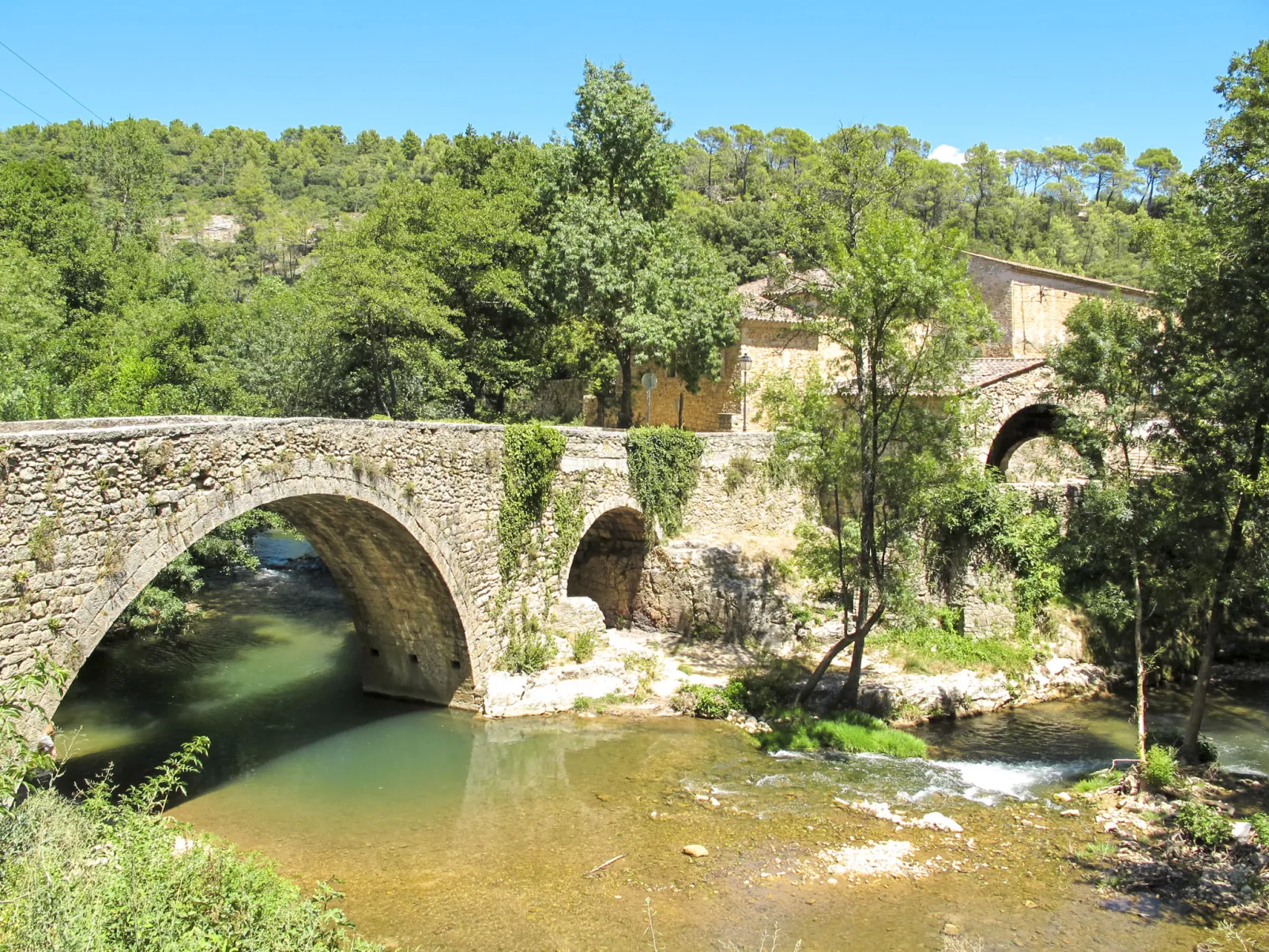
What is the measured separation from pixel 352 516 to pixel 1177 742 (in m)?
14.2

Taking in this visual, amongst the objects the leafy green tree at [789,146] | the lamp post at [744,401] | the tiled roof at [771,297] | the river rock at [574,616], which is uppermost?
the leafy green tree at [789,146]

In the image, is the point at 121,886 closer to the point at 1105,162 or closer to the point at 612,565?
the point at 612,565

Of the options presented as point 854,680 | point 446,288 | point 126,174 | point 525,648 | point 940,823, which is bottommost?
point 940,823

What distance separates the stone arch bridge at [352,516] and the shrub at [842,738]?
5.12 meters

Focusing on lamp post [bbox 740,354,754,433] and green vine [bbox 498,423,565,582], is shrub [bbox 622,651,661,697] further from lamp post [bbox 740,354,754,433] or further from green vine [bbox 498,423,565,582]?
lamp post [bbox 740,354,754,433]

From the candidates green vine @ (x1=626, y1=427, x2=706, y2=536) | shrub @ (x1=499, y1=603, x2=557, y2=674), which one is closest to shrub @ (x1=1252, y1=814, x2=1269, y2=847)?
shrub @ (x1=499, y1=603, x2=557, y2=674)

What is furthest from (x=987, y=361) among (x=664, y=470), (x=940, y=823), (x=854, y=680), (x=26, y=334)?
(x=26, y=334)

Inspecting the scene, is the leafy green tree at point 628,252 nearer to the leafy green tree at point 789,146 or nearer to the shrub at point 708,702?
the shrub at point 708,702

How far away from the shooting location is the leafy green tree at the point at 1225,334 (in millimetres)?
11930

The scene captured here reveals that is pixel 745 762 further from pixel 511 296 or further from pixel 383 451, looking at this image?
pixel 511 296

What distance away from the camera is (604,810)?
1233 cm

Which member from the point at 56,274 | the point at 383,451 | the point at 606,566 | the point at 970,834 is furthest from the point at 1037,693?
the point at 56,274

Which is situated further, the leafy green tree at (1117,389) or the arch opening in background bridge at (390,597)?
the leafy green tree at (1117,389)

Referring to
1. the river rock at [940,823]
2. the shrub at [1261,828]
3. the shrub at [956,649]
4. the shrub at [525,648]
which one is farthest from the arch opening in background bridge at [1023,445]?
the river rock at [940,823]
